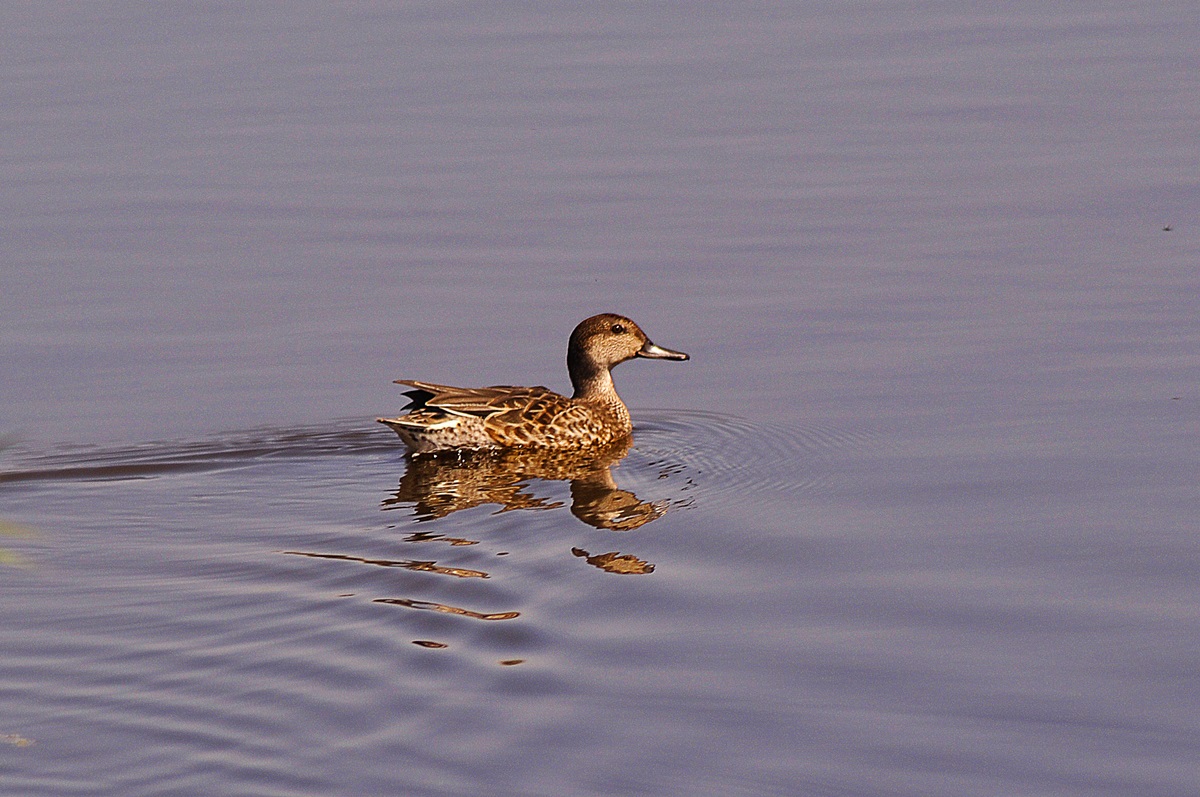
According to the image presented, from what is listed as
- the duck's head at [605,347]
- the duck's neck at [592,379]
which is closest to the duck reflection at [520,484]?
the duck's neck at [592,379]

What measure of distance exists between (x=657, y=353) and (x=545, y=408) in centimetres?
82

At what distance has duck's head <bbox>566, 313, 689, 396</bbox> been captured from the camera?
1068cm

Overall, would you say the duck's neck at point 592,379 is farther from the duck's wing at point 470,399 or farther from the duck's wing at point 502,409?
the duck's wing at point 470,399

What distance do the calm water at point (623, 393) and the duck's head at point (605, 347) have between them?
0.29 meters

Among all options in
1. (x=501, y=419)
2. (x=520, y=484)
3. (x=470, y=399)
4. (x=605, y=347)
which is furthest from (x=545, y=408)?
(x=520, y=484)

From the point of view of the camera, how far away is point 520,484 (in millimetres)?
9562

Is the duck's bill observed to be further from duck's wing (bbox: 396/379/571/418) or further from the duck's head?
duck's wing (bbox: 396/379/571/418)

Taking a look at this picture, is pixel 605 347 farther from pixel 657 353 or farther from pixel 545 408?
pixel 545 408

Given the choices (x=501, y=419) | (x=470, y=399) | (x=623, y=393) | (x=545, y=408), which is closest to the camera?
(x=470, y=399)

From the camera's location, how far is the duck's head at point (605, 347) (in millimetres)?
10680

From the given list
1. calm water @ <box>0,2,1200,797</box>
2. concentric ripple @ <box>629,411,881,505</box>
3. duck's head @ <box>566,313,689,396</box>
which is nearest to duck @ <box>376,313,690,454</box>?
duck's head @ <box>566,313,689,396</box>

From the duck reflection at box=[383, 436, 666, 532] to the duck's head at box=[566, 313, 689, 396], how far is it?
53cm

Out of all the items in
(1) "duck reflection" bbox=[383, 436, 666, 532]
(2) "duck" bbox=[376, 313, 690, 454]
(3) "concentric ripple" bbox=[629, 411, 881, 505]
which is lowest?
(1) "duck reflection" bbox=[383, 436, 666, 532]

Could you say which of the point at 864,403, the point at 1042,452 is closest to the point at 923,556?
the point at 1042,452
